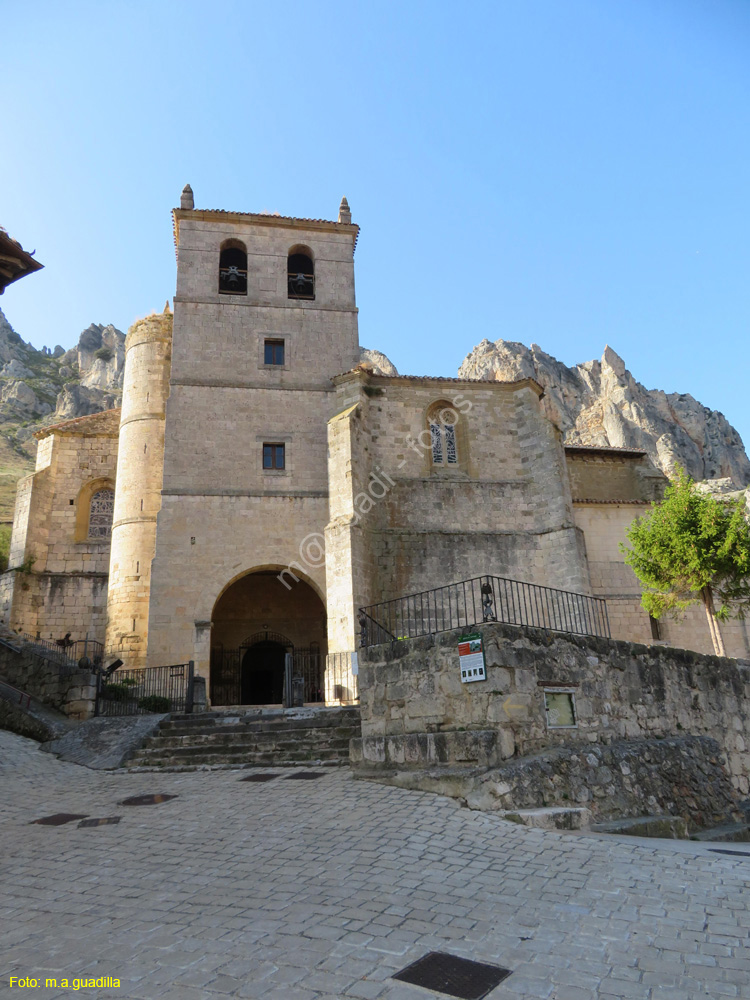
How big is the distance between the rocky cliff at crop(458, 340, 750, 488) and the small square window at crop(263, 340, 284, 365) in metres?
27.7

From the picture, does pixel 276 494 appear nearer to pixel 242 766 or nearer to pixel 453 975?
pixel 242 766

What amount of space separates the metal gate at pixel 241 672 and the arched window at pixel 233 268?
10924 millimetres

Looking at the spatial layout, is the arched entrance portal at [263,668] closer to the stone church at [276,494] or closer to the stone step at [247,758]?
the stone church at [276,494]

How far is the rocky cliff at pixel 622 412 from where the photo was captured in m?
46.3

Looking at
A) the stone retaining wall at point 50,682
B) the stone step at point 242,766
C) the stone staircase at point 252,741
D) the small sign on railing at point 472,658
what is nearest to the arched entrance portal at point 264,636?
the stone retaining wall at point 50,682

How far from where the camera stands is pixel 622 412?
158 feet

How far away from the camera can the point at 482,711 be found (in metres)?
7.79

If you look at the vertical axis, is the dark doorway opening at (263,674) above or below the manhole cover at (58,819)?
above

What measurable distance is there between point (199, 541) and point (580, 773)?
1269 cm

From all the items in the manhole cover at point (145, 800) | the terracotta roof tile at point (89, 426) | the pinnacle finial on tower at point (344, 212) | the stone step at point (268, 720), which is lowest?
the manhole cover at point (145, 800)

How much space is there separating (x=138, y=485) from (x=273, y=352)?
18.6ft

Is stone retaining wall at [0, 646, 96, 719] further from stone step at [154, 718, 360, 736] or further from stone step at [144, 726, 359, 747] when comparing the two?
stone step at [144, 726, 359, 747]

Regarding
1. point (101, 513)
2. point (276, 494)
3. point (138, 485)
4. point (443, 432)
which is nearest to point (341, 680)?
point (276, 494)

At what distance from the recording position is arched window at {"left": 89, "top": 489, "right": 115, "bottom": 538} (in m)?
23.0
